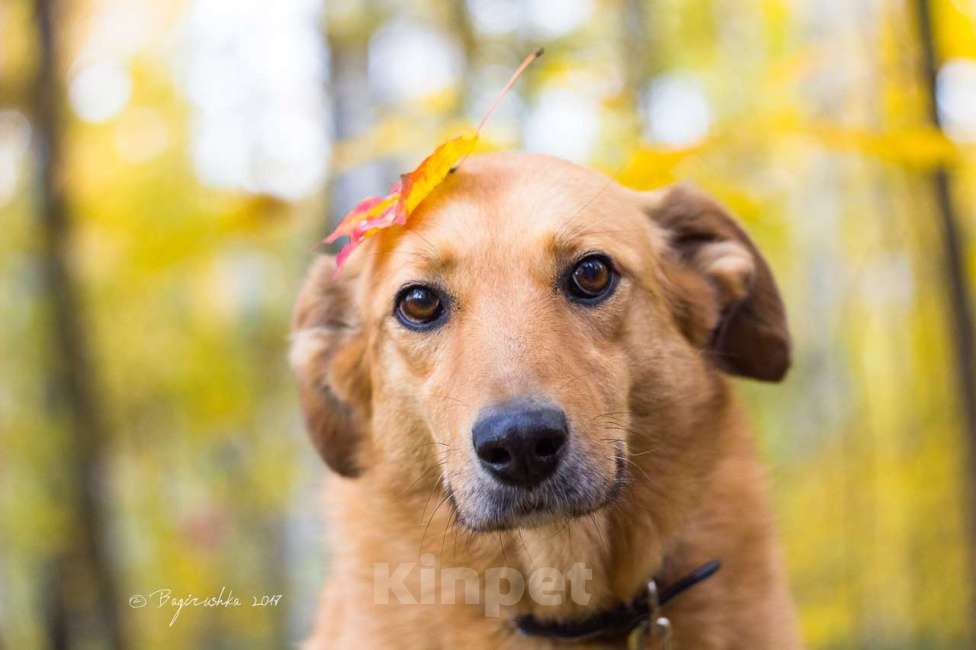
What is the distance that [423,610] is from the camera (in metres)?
2.92

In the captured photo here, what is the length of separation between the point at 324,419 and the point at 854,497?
5309 mm

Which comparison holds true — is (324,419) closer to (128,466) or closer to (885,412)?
(885,412)

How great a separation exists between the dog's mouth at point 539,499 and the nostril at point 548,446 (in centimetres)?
6

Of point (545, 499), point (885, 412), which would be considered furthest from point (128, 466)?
point (545, 499)

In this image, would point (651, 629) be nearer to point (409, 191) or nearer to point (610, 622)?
point (610, 622)

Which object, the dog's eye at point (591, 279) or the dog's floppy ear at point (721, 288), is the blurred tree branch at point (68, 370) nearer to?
the dog's floppy ear at point (721, 288)

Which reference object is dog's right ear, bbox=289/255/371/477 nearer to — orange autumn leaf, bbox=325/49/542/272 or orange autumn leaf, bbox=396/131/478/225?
orange autumn leaf, bbox=325/49/542/272

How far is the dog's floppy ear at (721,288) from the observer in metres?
3.18

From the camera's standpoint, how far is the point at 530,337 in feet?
8.36

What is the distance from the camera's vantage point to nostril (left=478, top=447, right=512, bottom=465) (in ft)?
7.73

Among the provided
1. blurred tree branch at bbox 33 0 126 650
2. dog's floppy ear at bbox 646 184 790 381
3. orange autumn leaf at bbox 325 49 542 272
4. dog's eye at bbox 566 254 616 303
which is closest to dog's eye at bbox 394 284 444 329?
orange autumn leaf at bbox 325 49 542 272

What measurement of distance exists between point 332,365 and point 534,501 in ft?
3.66

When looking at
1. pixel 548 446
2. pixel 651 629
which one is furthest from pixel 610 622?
pixel 548 446

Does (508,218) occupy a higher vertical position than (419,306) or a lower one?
higher
